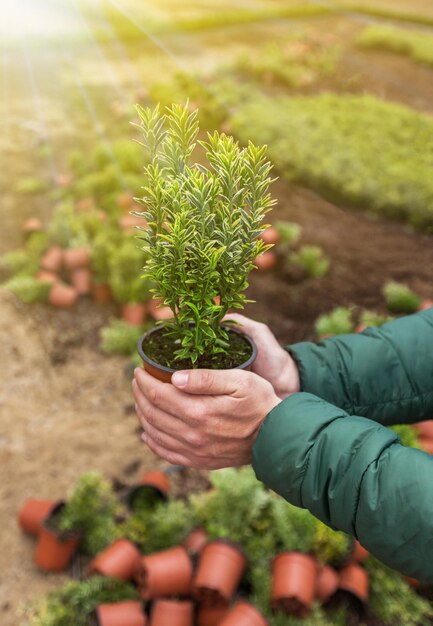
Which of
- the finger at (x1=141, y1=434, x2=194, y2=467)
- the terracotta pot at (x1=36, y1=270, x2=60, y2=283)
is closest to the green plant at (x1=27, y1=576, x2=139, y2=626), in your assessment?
the finger at (x1=141, y1=434, x2=194, y2=467)

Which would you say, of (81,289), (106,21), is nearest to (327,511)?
(81,289)

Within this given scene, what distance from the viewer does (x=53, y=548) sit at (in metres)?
2.67

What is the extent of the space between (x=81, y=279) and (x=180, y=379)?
3.45m

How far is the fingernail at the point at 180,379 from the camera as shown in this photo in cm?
130

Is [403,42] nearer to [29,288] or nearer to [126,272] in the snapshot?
[126,272]

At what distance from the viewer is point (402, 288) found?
146 inches

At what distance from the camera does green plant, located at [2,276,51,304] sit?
4.39 m

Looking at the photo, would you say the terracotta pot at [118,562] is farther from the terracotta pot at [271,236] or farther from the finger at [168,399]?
the terracotta pot at [271,236]

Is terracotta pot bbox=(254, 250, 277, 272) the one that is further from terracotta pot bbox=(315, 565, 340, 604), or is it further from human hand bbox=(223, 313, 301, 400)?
human hand bbox=(223, 313, 301, 400)

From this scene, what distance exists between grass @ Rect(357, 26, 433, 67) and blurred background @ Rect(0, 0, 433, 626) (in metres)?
0.01

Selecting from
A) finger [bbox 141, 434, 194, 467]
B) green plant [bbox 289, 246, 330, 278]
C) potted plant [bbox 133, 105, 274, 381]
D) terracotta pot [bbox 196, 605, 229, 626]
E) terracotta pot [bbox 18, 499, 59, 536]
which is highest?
potted plant [bbox 133, 105, 274, 381]

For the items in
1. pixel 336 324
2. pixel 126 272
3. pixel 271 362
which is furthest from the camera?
pixel 126 272

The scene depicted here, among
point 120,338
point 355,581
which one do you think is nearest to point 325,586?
point 355,581

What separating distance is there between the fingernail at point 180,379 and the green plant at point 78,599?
4.80 feet
